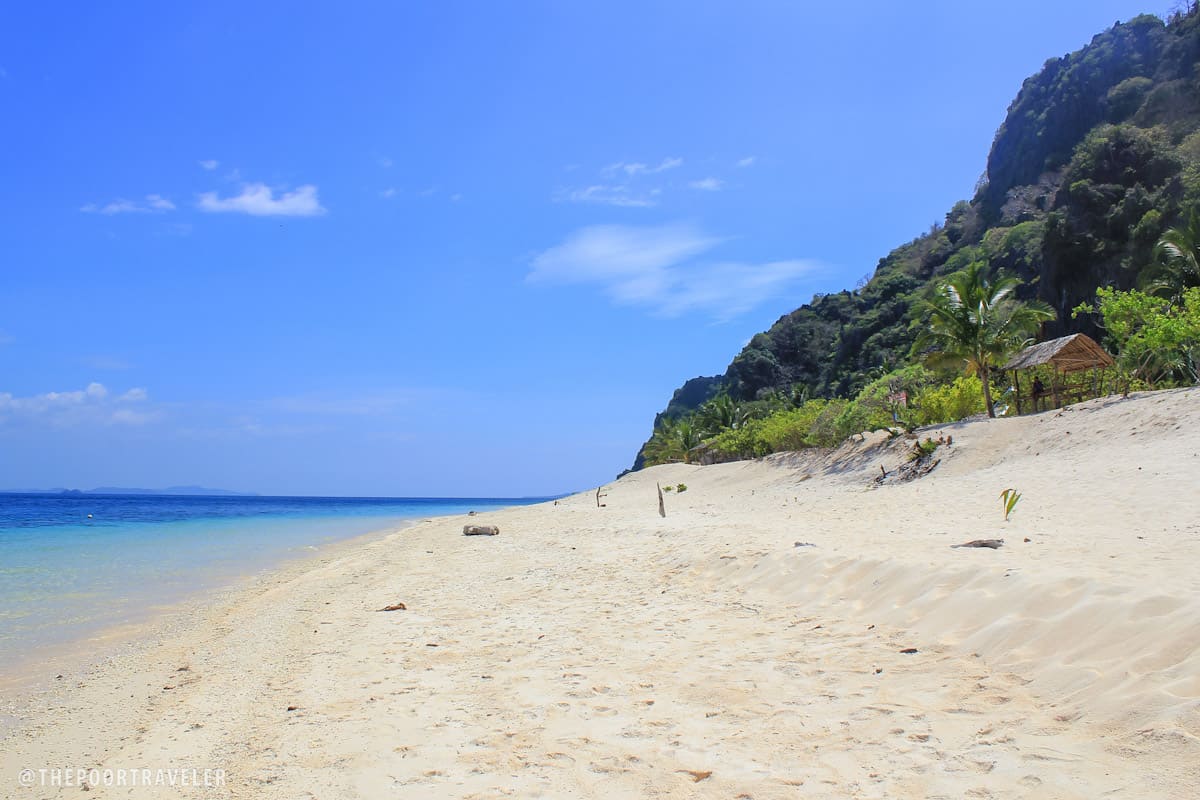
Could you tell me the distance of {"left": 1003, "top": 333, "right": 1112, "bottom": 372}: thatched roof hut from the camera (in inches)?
855

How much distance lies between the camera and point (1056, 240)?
41656mm

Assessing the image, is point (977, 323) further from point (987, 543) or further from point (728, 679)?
point (728, 679)

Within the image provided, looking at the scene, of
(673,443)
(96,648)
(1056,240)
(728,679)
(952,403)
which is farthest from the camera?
A: (673,443)

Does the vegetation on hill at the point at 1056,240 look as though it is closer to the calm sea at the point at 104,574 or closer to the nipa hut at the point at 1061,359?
the nipa hut at the point at 1061,359

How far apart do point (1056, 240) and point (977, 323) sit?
23771mm

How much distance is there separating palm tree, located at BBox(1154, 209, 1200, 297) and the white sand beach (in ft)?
71.5

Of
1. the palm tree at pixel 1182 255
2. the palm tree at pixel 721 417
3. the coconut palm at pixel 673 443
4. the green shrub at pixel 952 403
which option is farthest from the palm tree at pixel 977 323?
the coconut palm at pixel 673 443

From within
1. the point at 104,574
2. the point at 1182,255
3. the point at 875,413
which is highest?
the point at 1182,255

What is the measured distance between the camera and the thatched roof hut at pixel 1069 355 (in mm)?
21716

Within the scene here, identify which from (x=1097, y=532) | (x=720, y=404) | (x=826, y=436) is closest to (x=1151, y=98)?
(x=720, y=404)

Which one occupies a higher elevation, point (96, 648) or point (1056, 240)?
point (1056, 240)

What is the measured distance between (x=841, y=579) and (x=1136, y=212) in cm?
4273

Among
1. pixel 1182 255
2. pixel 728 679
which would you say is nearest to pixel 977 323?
pixel 1182 255

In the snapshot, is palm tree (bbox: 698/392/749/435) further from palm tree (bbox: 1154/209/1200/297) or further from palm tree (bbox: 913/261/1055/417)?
palm tree (bbox: 1154/209/1200/297)
